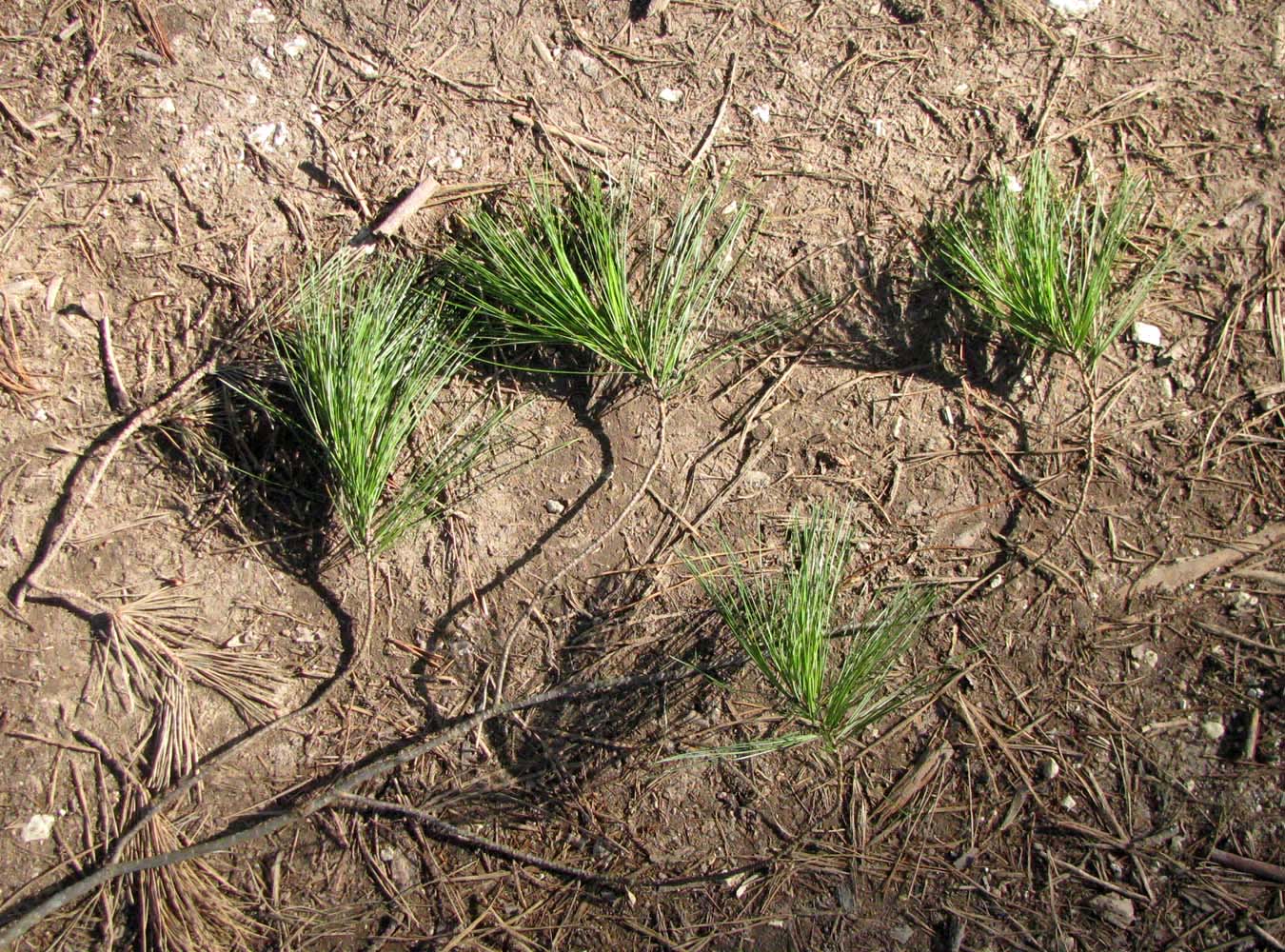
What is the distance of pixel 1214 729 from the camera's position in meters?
1.96

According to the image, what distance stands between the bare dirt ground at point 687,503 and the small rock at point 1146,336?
Result: 0.04 m

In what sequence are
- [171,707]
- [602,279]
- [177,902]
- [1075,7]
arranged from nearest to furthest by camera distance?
[177,902], [171,707], [602,279], [1075,7]

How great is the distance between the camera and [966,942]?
73.4 inches

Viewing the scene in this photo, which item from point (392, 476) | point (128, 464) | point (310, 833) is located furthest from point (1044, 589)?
point (128, 464)

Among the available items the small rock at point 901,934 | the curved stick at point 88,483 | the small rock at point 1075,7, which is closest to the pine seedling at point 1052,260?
the small rock at point 1075,7

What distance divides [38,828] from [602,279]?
5.49 ft

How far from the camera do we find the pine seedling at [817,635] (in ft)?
6.00

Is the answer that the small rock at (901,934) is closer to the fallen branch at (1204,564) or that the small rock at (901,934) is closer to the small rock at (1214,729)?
the small rock at (1214,729)

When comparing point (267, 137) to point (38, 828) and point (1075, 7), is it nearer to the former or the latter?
point (38, 828)

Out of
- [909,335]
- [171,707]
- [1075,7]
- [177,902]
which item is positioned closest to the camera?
[177,902]

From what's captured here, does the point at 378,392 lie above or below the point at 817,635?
above

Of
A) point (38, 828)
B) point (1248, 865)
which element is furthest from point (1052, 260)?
point (38, 828)

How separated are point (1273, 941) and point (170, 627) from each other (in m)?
2.42

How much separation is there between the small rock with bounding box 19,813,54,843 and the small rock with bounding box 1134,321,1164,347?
2.65m
